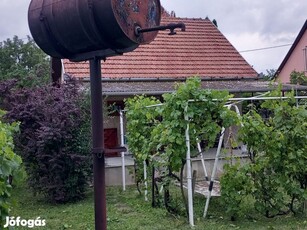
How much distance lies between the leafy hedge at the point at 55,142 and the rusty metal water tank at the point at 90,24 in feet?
18.4

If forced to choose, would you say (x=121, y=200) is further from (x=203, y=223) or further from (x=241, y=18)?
(x=241, y=18)

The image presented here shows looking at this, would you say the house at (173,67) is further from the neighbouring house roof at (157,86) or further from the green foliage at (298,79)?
the green foliage at (298,79)

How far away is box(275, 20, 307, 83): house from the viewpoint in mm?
22625

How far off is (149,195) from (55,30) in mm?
6458

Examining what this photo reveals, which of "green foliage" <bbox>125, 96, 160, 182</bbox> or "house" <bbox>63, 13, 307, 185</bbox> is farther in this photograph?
"house" <bbox>63, 13, 307, 185</bbox>

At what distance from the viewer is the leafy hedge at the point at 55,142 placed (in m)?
7.90

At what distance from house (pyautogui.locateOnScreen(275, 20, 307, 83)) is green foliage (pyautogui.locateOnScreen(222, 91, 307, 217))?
1618 cm

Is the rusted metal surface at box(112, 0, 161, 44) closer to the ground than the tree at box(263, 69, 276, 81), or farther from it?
closer to the ground

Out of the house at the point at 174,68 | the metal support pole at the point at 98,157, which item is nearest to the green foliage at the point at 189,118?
the metal support pole at the point at 98,157

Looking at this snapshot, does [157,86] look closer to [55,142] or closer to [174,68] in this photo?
[174,68]

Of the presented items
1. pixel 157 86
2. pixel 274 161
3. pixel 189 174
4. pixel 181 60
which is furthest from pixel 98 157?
pixel 181 60

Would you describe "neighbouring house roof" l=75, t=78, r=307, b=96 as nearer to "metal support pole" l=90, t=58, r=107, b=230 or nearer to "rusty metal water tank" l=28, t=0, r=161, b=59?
"rusty metal water tank" l=28, t=0, r=161, b=59

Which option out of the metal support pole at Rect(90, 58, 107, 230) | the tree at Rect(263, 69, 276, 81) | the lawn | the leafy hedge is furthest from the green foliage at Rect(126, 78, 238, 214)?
the tree at Rect(263, 69, 276, 81)

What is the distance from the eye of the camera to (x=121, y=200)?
8141mm
